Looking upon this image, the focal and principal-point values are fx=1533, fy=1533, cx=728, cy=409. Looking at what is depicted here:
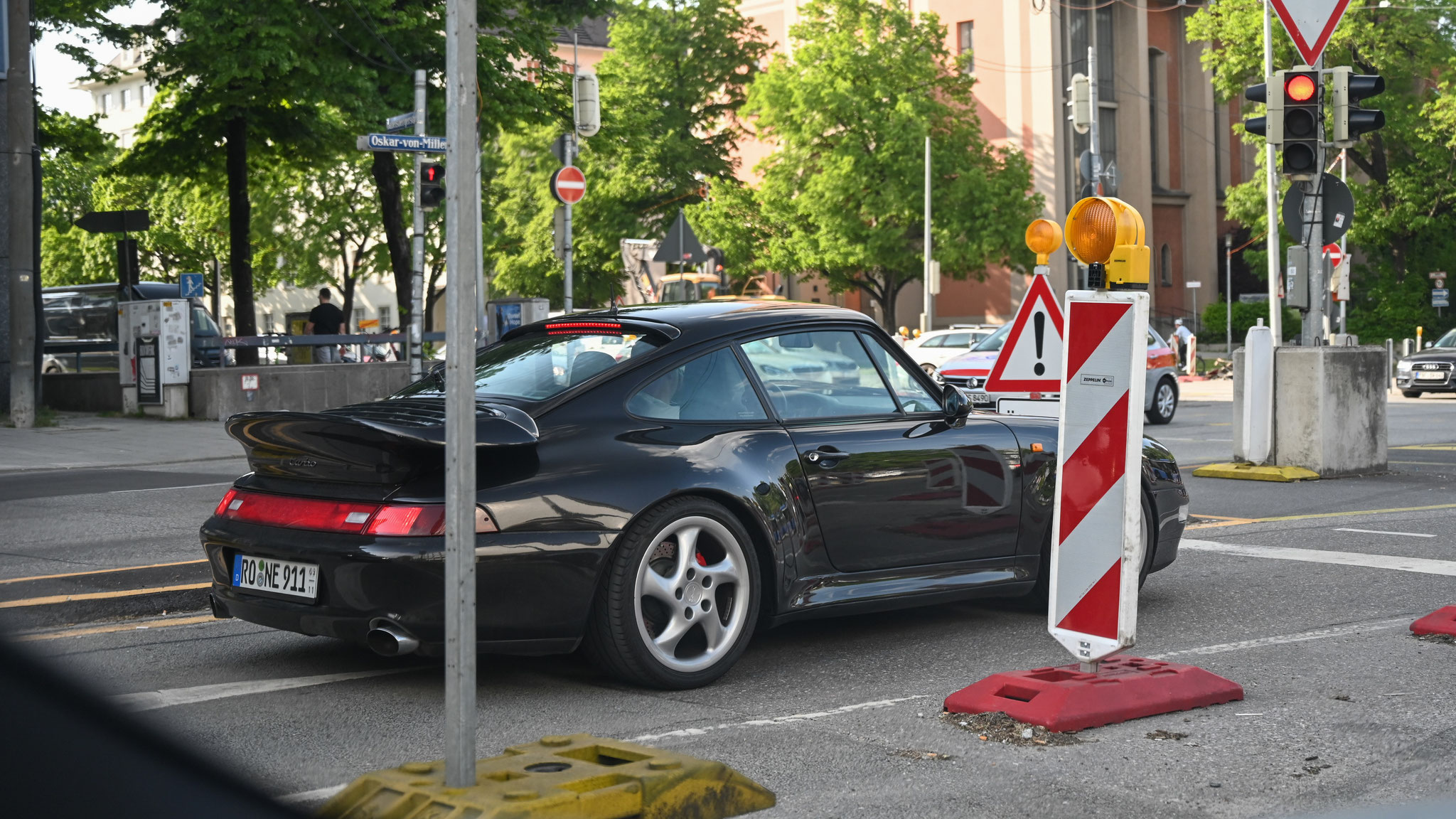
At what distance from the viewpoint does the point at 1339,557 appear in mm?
8516

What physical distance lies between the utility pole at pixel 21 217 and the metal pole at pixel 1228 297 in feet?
91.5

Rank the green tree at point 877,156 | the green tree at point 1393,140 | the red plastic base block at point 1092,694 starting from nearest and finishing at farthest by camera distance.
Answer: the red plastic base block at point 1092,694 → the green tree at point 1393,140 → the green tree at point 877,156

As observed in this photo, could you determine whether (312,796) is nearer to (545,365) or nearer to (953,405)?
(545,365)

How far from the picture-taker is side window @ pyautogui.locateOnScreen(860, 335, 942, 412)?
638 centimetres

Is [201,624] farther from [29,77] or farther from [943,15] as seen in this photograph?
[943,15]

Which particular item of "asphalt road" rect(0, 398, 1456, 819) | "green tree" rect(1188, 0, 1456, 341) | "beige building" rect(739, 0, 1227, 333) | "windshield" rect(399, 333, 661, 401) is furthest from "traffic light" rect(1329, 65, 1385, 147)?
"beige building" rect(739, 0, 1227, 333)

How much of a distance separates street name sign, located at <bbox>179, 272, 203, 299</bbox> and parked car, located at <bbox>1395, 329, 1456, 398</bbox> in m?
25.0

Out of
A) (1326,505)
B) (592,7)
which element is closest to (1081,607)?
(1326,505)

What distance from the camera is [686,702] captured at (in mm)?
5098

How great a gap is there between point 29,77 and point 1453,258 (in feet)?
162

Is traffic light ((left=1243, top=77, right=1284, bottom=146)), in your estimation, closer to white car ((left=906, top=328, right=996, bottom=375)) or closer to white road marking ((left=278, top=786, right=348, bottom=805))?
white road marking ((left=278, top=786, right=348, bottom=805))

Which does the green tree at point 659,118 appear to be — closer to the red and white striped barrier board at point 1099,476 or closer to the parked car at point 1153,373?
the parked car at point 1153,373

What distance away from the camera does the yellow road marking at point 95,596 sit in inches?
269

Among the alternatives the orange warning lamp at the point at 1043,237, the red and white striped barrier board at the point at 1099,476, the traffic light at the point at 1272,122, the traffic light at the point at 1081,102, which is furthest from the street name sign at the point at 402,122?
the traffic light at the point at 1081,102
